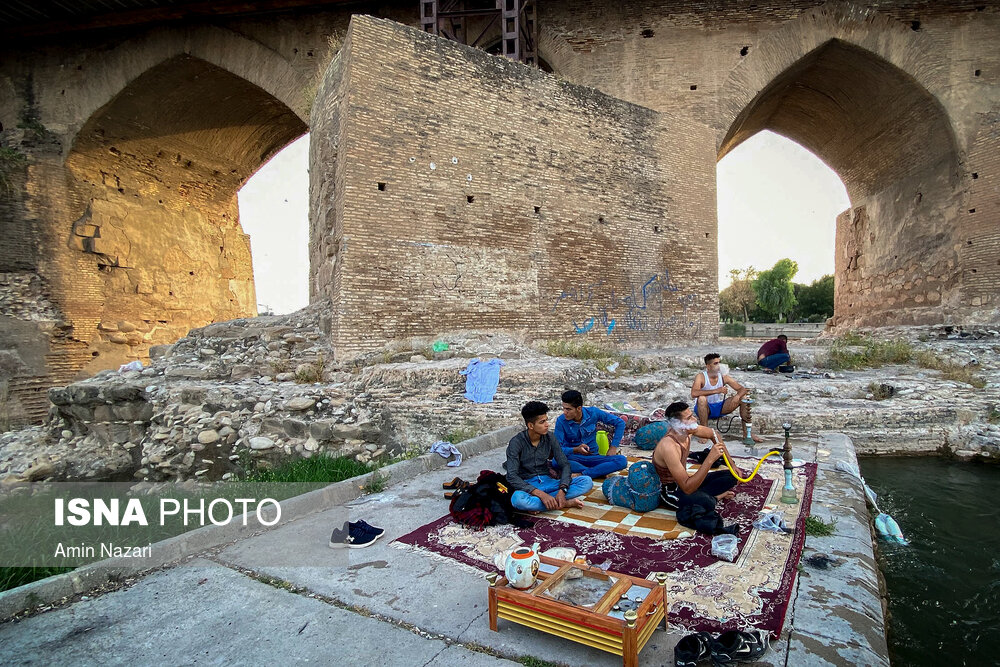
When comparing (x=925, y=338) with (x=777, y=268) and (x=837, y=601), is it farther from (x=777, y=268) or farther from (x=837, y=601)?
(x=777, y=268)

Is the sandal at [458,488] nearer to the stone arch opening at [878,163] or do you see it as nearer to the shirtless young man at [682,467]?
the shirtless young man at [682,467]

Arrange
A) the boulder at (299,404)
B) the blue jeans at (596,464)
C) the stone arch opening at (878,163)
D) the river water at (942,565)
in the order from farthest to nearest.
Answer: the stone arch opening at (878,163), the boulder at (299,404), the blue jeans at (596,464), the river water at (942,565)

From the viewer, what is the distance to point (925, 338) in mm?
12930

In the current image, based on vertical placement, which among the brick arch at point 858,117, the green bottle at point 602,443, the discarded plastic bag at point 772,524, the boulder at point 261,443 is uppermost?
the brick arch at point 858,117

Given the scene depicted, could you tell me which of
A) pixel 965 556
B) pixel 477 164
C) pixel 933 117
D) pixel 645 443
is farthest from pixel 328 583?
pixel 933 117

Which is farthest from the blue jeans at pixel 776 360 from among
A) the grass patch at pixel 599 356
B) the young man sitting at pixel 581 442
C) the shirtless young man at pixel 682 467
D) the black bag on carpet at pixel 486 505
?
the black bag on carpet at pixel 486 505

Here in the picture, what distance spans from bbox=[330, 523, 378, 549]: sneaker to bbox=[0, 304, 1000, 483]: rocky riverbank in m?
3.40

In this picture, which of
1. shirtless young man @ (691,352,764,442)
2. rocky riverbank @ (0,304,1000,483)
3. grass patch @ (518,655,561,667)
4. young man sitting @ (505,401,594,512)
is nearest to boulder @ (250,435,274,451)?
rocky riverbank @ (0,304,1000,483)

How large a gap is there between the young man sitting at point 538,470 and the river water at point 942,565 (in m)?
2.13

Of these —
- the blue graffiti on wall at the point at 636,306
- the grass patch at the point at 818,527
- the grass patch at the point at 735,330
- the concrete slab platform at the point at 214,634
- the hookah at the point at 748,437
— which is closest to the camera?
the concrete slab platform at the point at 214,634

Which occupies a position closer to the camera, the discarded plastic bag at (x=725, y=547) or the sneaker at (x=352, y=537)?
the discarded plastic bag at (x=725, y=547)

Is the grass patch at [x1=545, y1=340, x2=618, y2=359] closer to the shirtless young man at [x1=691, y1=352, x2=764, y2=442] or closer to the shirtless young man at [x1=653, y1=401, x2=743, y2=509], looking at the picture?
the shirtless young man at [x1=691, y1=352, x2=764, y2=442]

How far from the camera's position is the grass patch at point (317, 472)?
5.46 m

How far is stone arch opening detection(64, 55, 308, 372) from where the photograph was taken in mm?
14484
